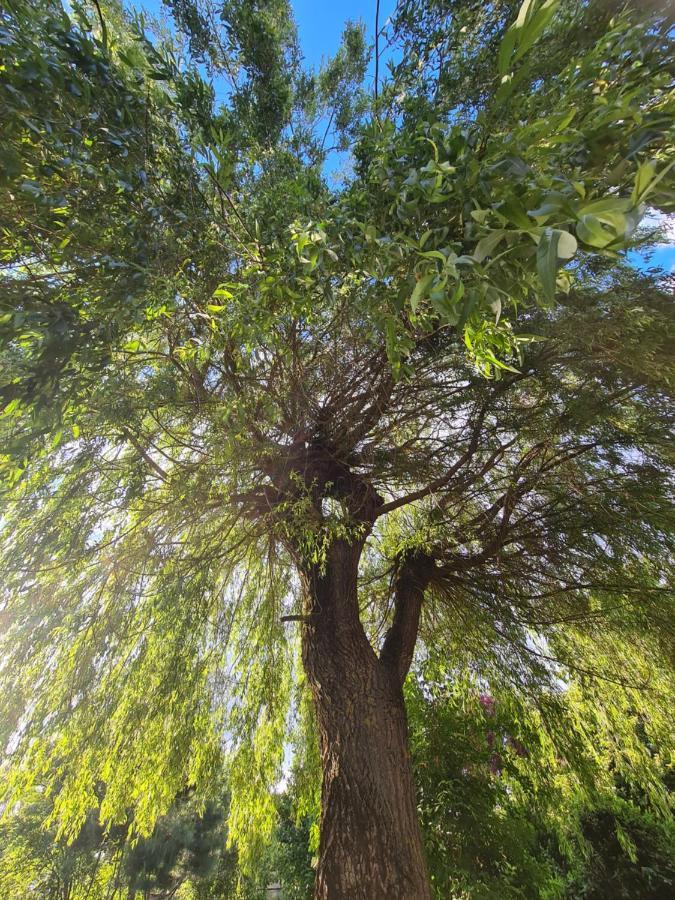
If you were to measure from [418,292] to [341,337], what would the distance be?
1985mm

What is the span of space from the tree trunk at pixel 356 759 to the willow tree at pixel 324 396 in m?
0.02

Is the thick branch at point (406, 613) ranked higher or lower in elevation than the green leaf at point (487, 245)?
higher

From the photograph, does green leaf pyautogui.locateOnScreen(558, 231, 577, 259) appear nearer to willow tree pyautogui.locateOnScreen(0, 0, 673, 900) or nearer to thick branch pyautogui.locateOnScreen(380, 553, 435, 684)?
willow tree pyautogui.locateOnScreen(0, 0, 673, 900)

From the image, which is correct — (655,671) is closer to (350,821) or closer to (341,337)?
(350,821)

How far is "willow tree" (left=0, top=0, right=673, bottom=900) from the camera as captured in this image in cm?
94

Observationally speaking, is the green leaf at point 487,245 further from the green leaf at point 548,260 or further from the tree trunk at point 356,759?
the tree trunk at point 356,759

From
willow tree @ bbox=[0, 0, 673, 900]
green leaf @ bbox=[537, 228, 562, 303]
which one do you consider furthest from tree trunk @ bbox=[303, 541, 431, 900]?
green leaf @ bbox=[537, 228, 562, 303]

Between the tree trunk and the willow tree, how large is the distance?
0.7 inches

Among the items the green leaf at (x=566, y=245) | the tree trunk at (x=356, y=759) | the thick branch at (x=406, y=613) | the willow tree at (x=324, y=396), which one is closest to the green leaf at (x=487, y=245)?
the willow tree at (x=324, y=396)

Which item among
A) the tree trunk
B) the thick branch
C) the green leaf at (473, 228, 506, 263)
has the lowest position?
the tree trunk

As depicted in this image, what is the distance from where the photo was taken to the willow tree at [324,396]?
3.08 feet

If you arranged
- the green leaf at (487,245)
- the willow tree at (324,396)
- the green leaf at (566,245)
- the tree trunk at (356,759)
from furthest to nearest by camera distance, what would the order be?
the tree trunk at (356,759) → the willow tree at (324,396) → the green leaf at (487,245) → the green leaf at (566,245)

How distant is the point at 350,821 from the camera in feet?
6.27

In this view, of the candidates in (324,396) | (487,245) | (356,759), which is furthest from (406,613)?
(487,245)
